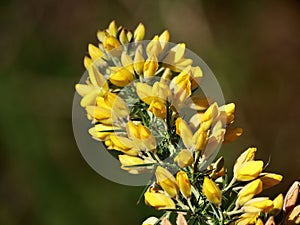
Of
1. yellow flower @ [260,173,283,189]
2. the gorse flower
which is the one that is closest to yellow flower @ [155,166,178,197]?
the gorse flower

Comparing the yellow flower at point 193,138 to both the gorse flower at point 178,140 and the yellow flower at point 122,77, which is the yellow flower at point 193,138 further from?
the yellow flower at point 122,77

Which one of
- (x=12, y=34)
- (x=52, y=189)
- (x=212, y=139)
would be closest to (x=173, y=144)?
(x=212, y=139)

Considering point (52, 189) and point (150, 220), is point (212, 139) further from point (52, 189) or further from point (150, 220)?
point (52, 189)

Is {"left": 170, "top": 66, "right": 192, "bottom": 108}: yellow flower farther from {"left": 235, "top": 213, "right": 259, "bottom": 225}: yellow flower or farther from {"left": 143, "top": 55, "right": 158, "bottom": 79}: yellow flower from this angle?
{"left": 235, "top": 213, "right": 259, "bottom": 225}: yellow flower

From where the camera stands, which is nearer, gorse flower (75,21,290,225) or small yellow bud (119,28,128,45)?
gorse flower (75,21,290,225)

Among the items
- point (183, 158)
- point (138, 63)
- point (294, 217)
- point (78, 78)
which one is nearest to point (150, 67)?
point (138, 63)

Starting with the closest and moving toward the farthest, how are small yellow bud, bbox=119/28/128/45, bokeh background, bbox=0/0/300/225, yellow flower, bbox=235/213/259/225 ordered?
1. yellow flower, bbox=235/213/259/225
2. small yellow bud, bbox=119/28/128/45
3. bokeh background, bbox=0/0/300/225

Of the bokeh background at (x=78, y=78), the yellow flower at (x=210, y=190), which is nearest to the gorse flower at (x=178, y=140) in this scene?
the yellow flower at (x=210, y=190)
